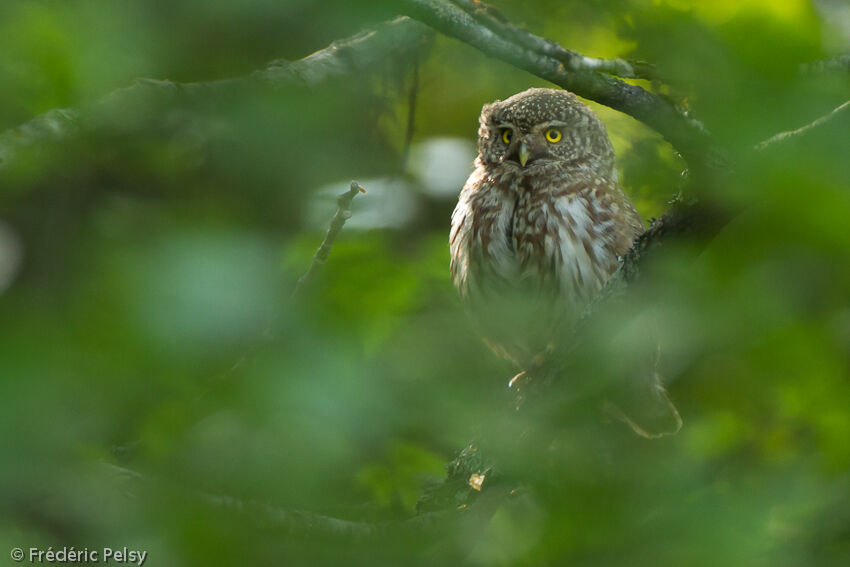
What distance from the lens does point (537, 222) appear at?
4035 millimetres

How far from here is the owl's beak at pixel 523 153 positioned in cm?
423

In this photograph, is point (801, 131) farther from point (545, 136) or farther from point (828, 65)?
point (545, 136)

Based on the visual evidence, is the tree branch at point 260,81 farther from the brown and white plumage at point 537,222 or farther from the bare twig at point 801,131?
the bare twig at point 801,131

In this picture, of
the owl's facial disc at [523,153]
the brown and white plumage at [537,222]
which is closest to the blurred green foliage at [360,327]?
the brown and white plumage at [537,222]

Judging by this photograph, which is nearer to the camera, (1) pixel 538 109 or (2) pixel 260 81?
(2) pixel 260 81

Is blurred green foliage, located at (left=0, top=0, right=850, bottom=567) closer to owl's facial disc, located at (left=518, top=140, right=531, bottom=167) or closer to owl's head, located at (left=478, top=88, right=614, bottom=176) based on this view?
owl's head, located at (left=478, top=88, right=614, bottom=176)

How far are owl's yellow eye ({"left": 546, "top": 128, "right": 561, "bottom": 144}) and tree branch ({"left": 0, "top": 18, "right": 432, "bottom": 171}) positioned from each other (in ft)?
2.47

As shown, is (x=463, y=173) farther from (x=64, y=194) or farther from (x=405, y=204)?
(x=64, y=194)

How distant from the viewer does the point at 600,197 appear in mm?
4105

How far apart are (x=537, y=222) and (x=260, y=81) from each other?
Result: 1.56 metres

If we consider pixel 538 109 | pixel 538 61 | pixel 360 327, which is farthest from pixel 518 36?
pixel 538 109

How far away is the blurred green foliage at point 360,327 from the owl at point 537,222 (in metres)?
0.23

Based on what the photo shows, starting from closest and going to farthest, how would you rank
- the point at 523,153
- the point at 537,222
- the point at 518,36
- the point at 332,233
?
1. the point at 518,36
2. the point at 332,233
3. the point at 537,222
4. the point at 523,153

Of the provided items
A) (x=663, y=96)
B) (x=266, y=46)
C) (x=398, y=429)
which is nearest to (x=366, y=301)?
(x=398, y=429)
